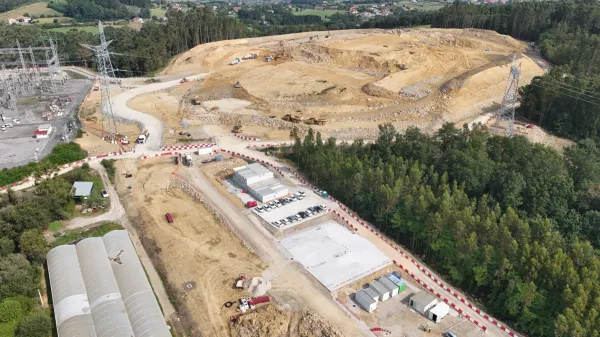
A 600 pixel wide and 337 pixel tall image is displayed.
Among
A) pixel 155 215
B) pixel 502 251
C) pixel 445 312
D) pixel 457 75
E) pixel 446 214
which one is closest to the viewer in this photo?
pixel 445 312

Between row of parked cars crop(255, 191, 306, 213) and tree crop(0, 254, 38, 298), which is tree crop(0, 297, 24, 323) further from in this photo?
row of parked cars crop(255, 191, 306, 213)

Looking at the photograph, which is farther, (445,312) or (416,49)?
(416,49)

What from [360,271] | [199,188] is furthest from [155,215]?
[360,271]

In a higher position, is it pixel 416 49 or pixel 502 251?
pixel 416 49

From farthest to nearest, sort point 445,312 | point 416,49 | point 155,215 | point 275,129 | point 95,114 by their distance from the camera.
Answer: point 416,49 < point 95,114 < point 275,129 < point 155,215 < point 445,312

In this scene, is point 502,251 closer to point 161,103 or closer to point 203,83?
point 161,103

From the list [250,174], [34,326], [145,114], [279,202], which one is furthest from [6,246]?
[145,114]

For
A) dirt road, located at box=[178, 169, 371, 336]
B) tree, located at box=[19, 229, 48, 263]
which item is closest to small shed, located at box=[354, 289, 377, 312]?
dirt road, located at box=[178, 169, 371, 336]
